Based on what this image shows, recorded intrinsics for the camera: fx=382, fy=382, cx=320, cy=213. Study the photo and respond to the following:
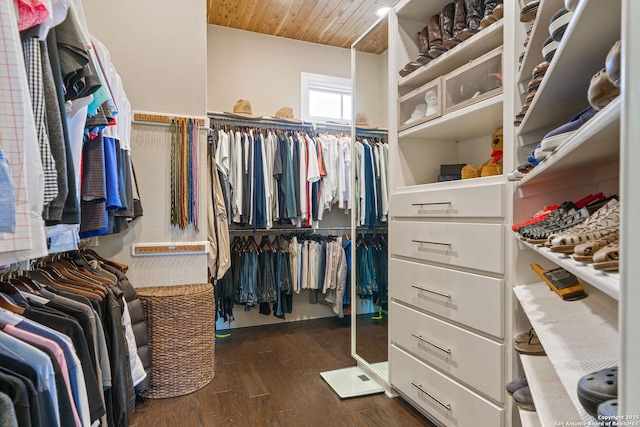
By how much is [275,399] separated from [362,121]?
1.83 m

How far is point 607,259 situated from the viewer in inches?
20.3

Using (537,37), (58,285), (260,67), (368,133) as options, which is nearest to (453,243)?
(537,37)

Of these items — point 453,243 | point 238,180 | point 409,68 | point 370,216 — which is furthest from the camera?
point 238,180

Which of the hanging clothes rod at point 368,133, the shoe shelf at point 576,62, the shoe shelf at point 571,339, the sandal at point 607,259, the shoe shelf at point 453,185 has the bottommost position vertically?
the shoe shelf at point 571,339

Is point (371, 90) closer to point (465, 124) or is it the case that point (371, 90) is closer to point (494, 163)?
point (465, 124)

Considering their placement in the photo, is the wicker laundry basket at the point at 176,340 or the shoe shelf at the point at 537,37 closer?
the shoe shelf at the point at 537,37

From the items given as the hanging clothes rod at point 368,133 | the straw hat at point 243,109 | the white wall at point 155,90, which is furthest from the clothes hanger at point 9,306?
the straw hat at point 243,109

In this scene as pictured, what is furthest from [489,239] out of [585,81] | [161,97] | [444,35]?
[161,97]

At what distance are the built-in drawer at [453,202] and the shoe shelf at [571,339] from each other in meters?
0.36

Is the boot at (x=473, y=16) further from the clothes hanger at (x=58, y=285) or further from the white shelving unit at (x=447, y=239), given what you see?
the clothes hanger at (x=58, y=285)

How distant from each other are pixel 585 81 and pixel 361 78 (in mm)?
A: 1810

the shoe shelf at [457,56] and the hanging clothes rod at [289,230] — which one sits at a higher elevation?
the shoe shelf at [457,56]

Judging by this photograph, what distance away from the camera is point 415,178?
2.20 metres

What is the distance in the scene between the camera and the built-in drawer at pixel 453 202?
1.48 metres
